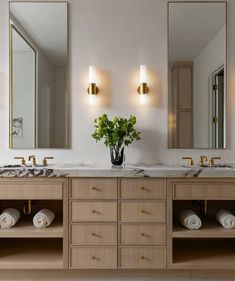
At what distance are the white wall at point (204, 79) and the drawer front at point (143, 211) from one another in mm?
766

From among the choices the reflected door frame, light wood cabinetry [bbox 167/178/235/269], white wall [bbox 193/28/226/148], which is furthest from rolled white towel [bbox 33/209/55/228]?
the reflected door frame

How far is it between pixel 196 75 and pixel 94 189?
1.38m

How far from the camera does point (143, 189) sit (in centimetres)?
208

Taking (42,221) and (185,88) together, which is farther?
(185,88)

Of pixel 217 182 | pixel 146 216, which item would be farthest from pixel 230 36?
pixel 146 216

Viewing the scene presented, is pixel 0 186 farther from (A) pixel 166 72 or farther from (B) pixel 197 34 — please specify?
(B) pixel 197 34

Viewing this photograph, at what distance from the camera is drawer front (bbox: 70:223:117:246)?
2082 millimetres

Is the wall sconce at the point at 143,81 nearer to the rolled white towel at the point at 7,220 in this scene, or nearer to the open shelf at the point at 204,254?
the open shelf at the point at 204,254

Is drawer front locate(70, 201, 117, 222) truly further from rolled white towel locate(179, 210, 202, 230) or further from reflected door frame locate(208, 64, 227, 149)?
reflected door frame locate(208, 64, 227, 149)

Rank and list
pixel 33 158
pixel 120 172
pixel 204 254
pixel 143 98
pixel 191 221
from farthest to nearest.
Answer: pixel 143 98 → pixel 33 158 → pixel 204 254 → pixel 191 221 → pixel 120 172

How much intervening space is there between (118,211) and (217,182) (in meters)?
0.75

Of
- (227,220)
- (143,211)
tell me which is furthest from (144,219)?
(227,220)

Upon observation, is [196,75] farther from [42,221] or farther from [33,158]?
[42,221]

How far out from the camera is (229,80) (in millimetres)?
2537
